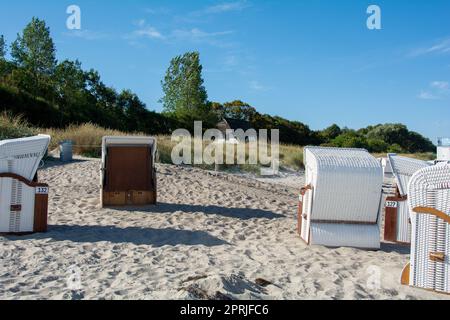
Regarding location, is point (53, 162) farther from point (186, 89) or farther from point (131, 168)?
point (186, 89)

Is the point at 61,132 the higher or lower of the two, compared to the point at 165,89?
lower

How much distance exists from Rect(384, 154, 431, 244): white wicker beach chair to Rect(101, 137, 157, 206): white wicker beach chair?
482 cm

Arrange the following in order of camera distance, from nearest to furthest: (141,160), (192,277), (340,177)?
(192,277), (340,177), (141,160)

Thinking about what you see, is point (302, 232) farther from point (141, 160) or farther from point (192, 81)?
point (192, 81)

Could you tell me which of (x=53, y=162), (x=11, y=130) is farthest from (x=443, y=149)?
(x=11, y=130)

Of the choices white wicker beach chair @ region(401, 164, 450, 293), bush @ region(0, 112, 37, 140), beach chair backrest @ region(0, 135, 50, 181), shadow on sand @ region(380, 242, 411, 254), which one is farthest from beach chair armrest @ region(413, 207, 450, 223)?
bush @ region(0, 112, 37, 140)

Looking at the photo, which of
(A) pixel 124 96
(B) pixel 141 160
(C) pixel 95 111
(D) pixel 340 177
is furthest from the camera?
(A) pixel 124 96

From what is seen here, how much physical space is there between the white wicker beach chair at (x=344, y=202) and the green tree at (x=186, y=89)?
32.9m

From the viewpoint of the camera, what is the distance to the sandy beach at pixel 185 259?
4766 mm

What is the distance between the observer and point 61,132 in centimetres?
2044

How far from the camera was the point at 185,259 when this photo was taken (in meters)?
6.07

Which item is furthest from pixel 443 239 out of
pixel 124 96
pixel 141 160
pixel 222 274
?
pixel 124 96

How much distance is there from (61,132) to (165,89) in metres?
Answer: 21.5
